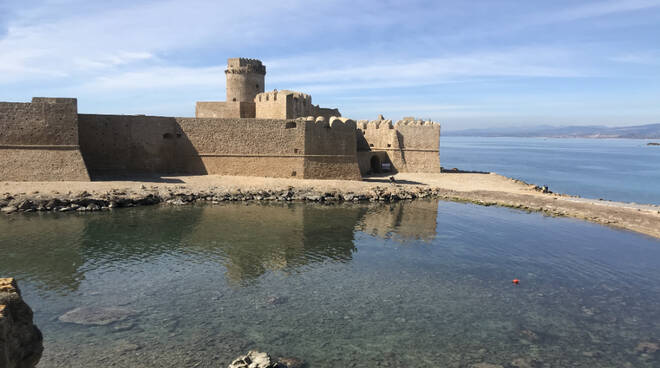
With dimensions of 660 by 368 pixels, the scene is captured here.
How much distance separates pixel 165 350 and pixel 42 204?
13073 mm

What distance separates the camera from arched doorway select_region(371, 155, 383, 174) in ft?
102

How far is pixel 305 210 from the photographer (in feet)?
67.0

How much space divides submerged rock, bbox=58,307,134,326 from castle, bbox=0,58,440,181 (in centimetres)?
1235

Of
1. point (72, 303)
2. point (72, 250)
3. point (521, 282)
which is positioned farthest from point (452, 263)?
point (72, 250)

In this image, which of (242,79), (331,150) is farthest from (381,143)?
(242,79)

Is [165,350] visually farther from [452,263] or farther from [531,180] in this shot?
[531,180]

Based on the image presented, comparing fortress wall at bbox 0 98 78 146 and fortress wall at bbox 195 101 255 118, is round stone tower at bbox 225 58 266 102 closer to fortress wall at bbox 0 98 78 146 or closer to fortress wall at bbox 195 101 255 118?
fortress wall at bbox 195 101 255 118

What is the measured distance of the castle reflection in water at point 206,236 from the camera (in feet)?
39.8

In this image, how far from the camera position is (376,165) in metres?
31.4

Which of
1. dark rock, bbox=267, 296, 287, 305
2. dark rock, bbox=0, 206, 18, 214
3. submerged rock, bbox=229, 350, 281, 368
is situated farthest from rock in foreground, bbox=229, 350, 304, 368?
dark rock, bbox=0, 206, 18, 214

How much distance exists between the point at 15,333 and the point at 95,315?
4191mm

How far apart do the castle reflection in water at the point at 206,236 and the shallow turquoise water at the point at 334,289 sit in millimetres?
79

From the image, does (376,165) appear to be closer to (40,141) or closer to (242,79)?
(242,79)

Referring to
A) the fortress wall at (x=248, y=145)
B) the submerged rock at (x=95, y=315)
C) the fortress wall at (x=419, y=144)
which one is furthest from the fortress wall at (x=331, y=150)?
the submerged rock at (x=95, y=315)
